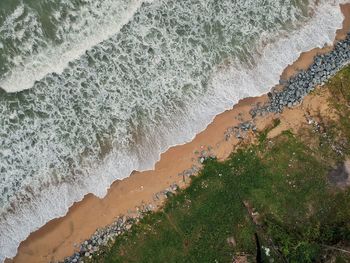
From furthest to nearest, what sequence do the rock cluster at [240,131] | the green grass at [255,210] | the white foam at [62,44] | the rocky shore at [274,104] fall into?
the white foam at [62,44] < the rock cluster at [240,131] < the rocky shore at [274,104] < the green grass at [255,210]

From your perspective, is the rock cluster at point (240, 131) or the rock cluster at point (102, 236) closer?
the rock cluster at point (102, 236)

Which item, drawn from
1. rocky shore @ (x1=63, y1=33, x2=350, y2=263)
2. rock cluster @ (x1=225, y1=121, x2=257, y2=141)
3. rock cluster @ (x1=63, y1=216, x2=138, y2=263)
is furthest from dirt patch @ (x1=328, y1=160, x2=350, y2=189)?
rock cluster @ (x1=63, y1=216, x2=138, y2=263)

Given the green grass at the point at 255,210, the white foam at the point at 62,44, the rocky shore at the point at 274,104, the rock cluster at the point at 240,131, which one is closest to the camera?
the green grass at the point at 255,210

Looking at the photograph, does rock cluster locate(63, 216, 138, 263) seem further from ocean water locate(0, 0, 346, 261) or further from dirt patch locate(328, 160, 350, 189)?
dirt patch locate(328, 160, 350, 189)

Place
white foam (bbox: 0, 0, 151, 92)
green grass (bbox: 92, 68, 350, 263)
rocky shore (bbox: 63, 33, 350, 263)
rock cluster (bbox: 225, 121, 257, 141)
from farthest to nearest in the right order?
white foam (bbox: 0, 0, 151, 92) → rock cluster (bbox: 225, 121, 257, 141) → rocky shore (bbox: 63, 33, 350, 263) → green grass (bbox: 92, 68, 350, 263)

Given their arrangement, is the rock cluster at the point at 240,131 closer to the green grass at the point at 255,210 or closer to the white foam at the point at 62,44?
the green grass at the point at 255,210

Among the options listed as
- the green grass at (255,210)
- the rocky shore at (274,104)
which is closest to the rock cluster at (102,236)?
the rocky shore at (274,104)

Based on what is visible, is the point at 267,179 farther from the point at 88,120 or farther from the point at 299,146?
the point at 88,120
